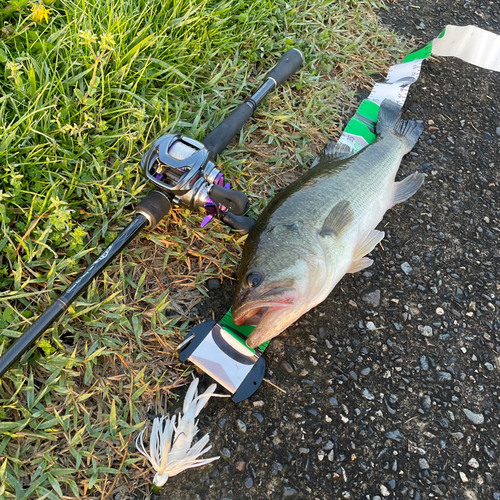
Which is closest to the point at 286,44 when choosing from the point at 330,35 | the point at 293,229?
the point at 330,35

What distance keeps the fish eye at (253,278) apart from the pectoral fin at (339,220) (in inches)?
21.5

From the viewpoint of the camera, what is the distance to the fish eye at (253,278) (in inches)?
91.3

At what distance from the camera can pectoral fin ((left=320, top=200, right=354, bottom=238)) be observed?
266 centimetres

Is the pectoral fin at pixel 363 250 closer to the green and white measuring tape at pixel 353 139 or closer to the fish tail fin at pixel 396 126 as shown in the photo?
the green and white measuring tape at pixel 353 139

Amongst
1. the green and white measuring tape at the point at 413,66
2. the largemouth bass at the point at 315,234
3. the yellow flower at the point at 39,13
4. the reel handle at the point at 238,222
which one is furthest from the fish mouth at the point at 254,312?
the yellow flower at the point at 39,13

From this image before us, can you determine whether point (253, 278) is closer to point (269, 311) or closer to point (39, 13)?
point (269, 311)

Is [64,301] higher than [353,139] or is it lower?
lower

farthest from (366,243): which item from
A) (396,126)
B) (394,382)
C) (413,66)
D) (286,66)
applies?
(413,66)

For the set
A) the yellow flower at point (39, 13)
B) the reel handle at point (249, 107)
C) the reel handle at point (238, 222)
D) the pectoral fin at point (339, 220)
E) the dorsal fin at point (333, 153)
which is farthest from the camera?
the dorsal fin at point (333, 153)

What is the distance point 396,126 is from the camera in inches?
137

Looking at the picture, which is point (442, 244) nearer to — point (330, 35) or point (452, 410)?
point (452, 410)

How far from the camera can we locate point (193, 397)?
2.18m

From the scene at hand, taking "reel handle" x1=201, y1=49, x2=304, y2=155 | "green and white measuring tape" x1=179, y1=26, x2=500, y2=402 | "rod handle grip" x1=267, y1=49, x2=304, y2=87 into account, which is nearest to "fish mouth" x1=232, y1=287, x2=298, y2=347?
"green and white measuring tape" x1=179, y1=26, x2=500, y2=402

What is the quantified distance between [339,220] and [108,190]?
1.48 metres
